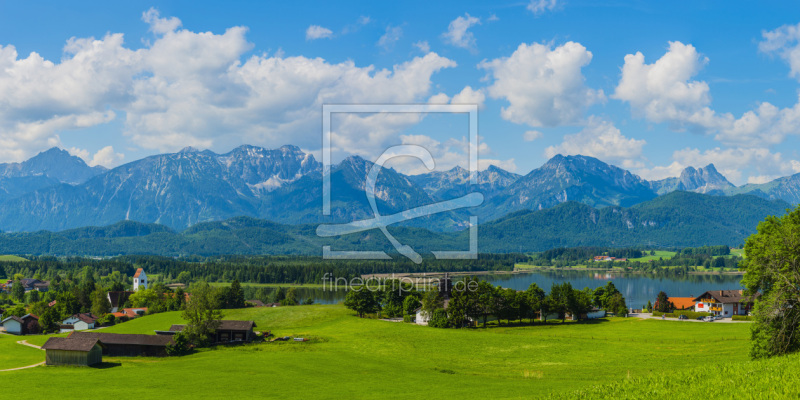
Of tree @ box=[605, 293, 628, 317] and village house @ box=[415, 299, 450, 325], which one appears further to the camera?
tree @ box=[605, 293, 628, 317]

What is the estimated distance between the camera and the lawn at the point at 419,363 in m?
41.3

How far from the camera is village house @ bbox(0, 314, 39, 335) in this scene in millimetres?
93062

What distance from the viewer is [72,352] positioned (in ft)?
184

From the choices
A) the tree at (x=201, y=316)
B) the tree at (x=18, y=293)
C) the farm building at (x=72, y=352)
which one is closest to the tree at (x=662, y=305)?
the tree at (x=201, y=316)

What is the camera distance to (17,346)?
236 ft

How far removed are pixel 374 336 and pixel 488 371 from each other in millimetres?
25812

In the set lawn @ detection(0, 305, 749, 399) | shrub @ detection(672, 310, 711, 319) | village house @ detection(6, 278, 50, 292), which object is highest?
lawn @ detection(0, 305, 749, 399)

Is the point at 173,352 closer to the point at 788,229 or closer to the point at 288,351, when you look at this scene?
the point at 288,351

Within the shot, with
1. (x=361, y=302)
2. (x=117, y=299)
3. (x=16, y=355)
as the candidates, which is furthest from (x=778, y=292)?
(x=117, y=299)

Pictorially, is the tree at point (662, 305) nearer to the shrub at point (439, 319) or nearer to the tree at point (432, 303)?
the tree at point (432, 303)

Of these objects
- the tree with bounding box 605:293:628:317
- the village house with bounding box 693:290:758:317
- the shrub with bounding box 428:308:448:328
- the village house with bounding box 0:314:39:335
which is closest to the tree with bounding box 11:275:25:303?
the village house with bounding box 0:314:39:335

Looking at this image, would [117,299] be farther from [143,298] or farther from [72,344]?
[72,344]

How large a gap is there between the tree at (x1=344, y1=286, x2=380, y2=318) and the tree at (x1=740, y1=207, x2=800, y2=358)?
6848 centimetres

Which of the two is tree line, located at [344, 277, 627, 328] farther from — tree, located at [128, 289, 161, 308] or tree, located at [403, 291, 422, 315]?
tree, located at [128, 289, 161, 308]
